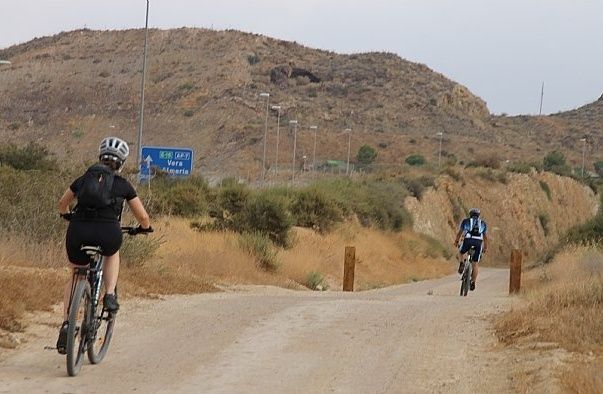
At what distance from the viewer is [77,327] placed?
370 inches

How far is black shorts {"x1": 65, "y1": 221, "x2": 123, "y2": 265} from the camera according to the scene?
9.41 m

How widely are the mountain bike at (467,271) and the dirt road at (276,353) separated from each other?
8.08 meters

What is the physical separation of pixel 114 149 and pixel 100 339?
6.37 ft

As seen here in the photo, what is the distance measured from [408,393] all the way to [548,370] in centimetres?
156

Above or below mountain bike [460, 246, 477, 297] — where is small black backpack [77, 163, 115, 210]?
above

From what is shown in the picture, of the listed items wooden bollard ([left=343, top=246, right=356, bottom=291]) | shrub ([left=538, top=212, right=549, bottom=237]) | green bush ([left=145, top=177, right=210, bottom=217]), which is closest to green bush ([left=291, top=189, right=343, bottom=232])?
green bush ([left=145, top=177, right=210, bottom=217])

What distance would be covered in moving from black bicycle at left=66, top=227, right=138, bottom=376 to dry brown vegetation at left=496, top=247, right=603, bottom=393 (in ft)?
13.1

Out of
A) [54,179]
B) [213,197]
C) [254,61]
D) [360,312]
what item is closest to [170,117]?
[254,61]

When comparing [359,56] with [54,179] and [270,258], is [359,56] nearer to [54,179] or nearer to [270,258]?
[270,258]

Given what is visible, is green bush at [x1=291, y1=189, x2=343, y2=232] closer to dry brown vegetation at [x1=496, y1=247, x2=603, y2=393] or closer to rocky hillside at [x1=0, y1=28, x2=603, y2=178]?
dry brown vegetation at [x1=496, y1=247, x2=603, y2=393]

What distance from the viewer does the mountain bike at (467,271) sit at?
77.9 feet

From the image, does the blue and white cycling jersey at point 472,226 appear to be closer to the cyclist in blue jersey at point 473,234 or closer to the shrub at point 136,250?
the cyclist in blue jersey at point 473,234

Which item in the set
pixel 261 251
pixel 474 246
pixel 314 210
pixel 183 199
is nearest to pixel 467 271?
pixel 474 246

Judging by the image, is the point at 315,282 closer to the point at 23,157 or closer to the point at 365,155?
the point at 23,157
